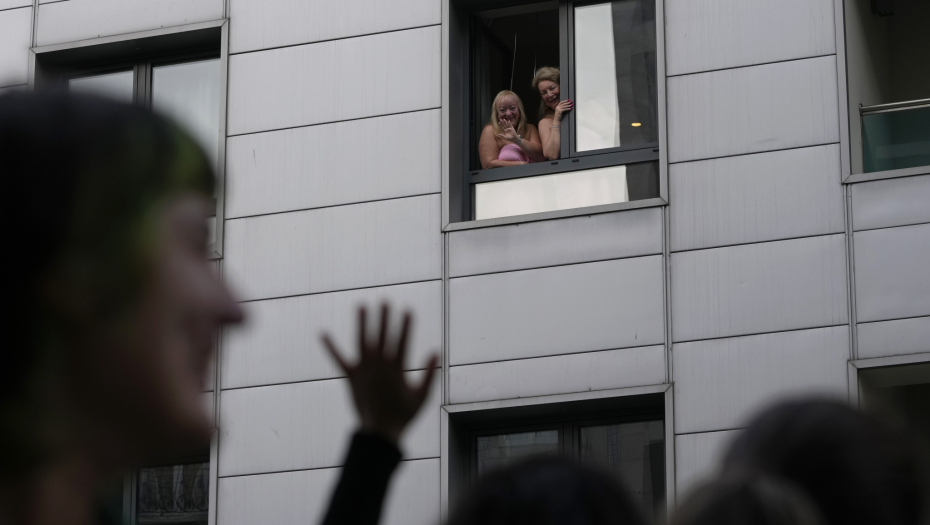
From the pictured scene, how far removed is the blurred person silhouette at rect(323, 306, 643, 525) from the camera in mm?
1997

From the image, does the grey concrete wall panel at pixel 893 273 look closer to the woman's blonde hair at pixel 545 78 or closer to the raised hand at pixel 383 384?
the woman's blonde hair at pixel 545 78

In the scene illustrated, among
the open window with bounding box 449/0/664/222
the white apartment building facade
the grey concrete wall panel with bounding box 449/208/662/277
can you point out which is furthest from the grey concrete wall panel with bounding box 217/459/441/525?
the open window with bounding box 449/0/664/222

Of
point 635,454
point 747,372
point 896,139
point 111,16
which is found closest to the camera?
point 747,372

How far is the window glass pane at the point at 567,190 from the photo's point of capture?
12.1m

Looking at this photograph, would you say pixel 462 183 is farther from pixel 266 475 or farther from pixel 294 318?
pixel 266 475

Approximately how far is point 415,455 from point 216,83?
4.38 m

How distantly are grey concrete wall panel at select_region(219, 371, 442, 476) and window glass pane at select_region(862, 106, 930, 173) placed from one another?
4099 millimetres

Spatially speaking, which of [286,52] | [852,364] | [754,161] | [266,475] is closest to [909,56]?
[754,161]

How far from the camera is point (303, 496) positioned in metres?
12.1

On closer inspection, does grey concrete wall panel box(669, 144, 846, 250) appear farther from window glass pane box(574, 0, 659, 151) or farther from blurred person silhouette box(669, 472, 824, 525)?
blurred person silhouette box(669, 472, 824, 525)

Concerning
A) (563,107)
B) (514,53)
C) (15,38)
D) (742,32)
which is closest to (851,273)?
(742,32)

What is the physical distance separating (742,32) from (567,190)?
2.00m

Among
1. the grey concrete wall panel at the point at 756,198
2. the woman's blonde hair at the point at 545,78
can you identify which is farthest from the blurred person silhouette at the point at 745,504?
the woman's blonde hair at the point at 545,78

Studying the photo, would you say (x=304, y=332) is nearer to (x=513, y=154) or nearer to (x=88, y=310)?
(x=513, y=154)
